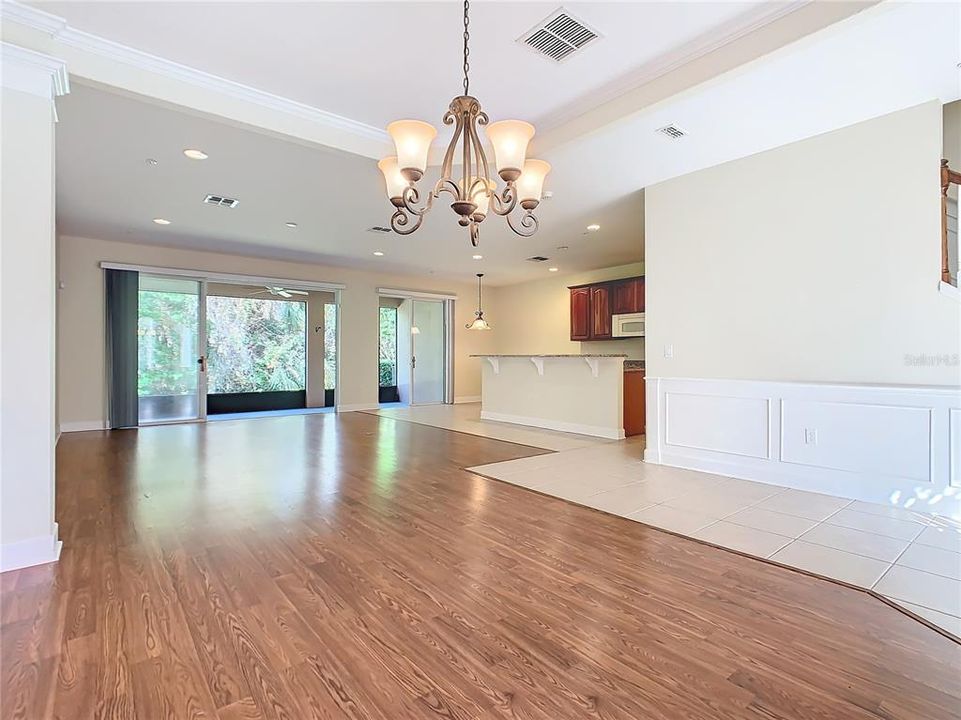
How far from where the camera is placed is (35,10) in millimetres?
2494

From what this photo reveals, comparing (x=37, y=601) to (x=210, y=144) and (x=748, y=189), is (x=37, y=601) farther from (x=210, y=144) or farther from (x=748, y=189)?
(x=748, y=189)

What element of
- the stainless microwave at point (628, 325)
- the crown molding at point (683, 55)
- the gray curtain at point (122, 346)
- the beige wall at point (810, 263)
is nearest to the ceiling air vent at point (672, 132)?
the crown molding at point (683, 55)

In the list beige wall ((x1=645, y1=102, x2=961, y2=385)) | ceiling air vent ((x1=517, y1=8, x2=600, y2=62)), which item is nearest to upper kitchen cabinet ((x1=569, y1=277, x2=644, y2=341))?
beige wall ((x1=645, y1=102, x2=961, y2=385))

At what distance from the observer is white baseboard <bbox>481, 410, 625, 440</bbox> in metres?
6.24

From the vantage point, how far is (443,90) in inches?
130

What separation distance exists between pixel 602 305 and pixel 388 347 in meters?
4.84

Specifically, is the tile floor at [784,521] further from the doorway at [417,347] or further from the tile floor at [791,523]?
the doorway at [417,347]

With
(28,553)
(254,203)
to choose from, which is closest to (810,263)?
(28,553)

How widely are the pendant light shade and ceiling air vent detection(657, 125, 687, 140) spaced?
1833 mm

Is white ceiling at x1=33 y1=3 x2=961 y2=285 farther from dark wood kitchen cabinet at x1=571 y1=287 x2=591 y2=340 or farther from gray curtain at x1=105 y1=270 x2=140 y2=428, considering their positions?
dark wood kitchen cabinet at x1=571 y1=287 x2=591 y2=340

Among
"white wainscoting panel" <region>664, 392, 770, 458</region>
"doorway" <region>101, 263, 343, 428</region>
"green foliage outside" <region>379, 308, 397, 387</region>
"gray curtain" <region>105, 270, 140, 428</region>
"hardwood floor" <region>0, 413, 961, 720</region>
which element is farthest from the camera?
"green foliage outside" <region>379, 308, 397, 387</region>

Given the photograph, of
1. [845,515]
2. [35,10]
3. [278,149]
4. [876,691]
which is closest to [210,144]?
[278,149]

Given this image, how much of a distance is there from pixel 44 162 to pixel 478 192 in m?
2.34

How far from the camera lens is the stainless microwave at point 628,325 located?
809 centimetres
